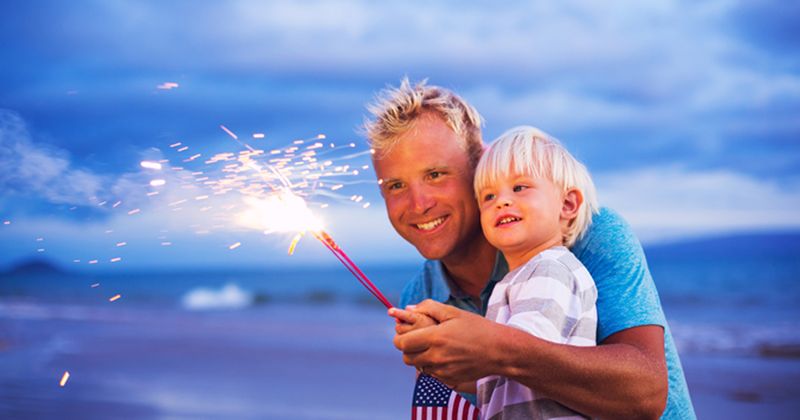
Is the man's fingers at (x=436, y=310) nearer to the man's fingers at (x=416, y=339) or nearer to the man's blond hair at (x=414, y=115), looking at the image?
the man's fingers at (x=416, y=339)

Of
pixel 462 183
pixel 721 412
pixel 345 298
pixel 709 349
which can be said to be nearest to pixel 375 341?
pixel 709 349

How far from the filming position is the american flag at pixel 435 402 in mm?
3166

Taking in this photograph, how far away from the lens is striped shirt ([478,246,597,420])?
2754mm

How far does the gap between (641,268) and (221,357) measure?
9.46m

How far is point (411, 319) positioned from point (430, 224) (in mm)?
1411

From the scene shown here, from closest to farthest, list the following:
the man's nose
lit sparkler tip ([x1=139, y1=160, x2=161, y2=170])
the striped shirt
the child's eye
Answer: the striped shirt, lit sparkler tip ([x1=139, y1=160, x2=161, y2=170]), the man's nose, the child's eye

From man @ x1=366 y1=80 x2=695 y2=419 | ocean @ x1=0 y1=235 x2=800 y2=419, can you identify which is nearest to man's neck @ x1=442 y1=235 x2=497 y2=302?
man @ x1=366 y1=80 x2=695 y2=419

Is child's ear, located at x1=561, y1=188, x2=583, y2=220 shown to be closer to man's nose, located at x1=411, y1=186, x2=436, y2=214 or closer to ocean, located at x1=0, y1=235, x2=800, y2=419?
man's nose, located at x1=411, y1=186, x2=436, y2=214

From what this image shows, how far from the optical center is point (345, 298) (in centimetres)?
2064

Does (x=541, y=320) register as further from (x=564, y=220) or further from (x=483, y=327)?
(x=564, y=220)

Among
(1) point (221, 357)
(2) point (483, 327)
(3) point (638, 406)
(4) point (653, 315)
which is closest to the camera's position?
(2) point (483, 327)

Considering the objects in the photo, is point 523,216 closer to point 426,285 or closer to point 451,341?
point 451,341

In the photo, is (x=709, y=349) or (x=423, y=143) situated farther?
(x=709, y=349)

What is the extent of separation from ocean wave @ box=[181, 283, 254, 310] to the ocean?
0.09m
